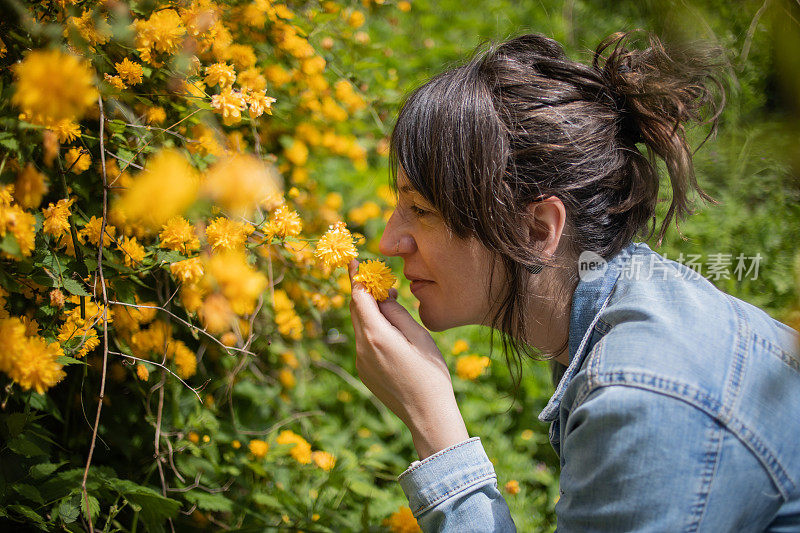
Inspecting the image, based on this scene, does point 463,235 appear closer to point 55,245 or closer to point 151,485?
point 55,245

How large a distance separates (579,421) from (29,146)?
94 centimetres

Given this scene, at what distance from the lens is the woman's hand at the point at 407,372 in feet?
3.68

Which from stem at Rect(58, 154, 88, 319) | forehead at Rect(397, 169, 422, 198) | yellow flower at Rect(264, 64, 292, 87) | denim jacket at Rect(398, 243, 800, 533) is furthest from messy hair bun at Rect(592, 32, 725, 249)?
stem at Rect(58, 154, 88, 319)

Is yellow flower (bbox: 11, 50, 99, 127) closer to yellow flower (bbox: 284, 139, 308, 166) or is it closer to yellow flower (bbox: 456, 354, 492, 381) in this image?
yellow flower (bbox: 284, 139, 308, 166)

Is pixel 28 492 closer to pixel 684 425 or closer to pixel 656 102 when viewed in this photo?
pixel 684 425

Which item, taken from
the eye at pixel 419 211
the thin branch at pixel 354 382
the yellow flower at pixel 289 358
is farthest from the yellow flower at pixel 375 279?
the thin branch at pixel 354 382

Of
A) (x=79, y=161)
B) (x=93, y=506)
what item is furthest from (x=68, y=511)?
(x=79, y=161)

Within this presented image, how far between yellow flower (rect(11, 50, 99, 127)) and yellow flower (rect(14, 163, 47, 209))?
8cm

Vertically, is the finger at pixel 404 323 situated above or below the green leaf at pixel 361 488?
above

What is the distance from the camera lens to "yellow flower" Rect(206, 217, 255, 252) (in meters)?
1.15

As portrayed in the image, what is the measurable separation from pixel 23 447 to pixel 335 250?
64 centimetres

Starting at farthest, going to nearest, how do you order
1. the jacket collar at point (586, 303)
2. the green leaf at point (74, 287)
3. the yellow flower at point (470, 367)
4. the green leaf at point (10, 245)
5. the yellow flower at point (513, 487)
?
the yellow flower at point (470, 367) < the yellow flower at point (513, 487) < the jacket collar at point (586, 303) < the green leaf at point (74, 287) < the green leaf at point (10, 245)

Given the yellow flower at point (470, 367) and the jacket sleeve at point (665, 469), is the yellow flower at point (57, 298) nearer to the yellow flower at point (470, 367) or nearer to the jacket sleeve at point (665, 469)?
the jacket sleeve at point (665, 469)

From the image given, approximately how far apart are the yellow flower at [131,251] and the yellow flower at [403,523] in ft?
2.86
